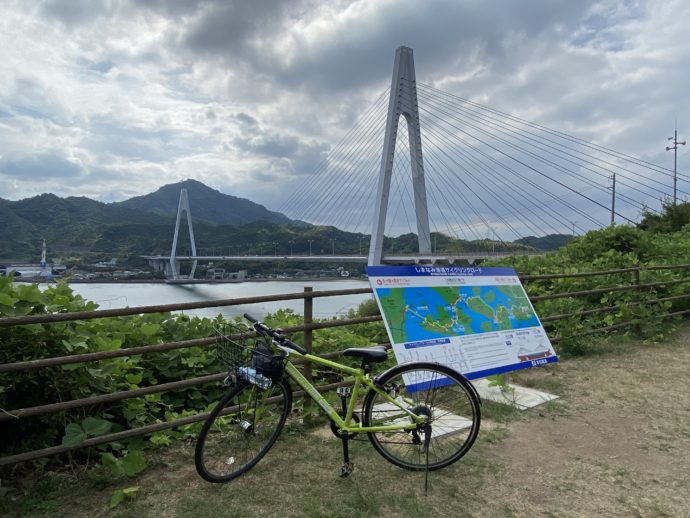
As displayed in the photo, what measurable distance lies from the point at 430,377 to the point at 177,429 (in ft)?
4.95

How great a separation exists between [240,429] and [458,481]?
1.11 metres

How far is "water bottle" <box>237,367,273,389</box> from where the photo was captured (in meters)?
2.10

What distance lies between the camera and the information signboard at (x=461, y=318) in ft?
9.79

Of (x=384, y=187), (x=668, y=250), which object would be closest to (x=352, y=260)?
(x=384, y=187)

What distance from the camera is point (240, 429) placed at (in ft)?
7.47

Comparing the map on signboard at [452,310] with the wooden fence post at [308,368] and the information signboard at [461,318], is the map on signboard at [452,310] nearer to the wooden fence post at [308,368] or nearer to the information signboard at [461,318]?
the information signboard at [461,318]

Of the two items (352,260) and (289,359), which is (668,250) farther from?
(352,260)

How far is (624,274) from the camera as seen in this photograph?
5902mm

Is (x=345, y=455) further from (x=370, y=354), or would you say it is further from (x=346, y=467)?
(x=370, y=354)

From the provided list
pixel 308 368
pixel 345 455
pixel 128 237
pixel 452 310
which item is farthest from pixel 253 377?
pixel 128 237

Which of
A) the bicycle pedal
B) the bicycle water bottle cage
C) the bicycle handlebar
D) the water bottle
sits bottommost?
the bicycle pedal

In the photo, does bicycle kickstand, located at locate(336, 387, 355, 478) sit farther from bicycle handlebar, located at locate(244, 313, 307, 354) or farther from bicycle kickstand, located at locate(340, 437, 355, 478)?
bicycle handlebar, located at locate(244, 313, 307, 354)

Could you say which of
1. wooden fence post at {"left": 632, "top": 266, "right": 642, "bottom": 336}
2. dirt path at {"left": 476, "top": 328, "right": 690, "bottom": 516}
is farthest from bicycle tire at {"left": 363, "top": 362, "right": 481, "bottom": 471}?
wooden fence post at {"left": 632, "top": 266, "right": 642, "bottom": 336}

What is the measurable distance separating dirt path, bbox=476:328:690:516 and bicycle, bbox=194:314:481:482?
0.35m
